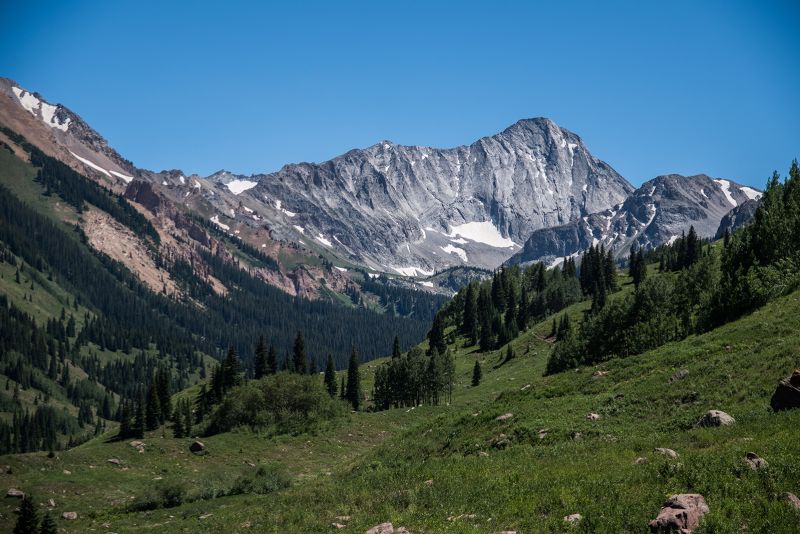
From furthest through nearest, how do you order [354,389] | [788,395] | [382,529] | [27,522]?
[354,389], [27,522], [788,395], [382,529]

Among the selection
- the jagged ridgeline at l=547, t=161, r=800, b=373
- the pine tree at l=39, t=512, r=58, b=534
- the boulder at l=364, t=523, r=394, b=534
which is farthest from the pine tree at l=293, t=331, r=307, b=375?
the boulder at l=364, t=523, r=394, b=534

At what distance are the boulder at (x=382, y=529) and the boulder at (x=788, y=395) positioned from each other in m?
15.3

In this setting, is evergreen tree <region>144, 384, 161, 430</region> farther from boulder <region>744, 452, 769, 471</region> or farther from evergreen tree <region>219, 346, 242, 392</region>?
boulder <region>744, 452, 769, 471</region>

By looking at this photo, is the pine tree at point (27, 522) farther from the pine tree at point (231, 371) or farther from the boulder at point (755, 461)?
the pine tree at point (231, 371)

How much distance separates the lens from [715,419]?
23.3m

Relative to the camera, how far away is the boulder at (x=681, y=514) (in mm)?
14656

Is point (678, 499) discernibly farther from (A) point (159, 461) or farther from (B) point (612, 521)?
(A) point (159, 461)

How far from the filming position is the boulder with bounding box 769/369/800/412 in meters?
21.8

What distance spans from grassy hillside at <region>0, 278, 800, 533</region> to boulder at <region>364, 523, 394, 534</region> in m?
0.55

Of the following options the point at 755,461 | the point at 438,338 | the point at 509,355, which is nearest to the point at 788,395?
the point at 755,461

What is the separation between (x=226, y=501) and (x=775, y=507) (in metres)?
33.7

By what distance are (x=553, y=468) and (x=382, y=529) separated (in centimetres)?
694

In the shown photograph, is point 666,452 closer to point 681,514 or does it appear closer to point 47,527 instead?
point 681,514

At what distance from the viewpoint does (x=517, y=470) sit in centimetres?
2353
